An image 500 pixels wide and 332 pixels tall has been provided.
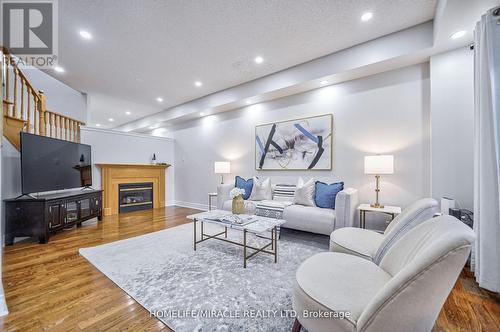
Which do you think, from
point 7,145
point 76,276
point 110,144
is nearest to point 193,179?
point 110,144

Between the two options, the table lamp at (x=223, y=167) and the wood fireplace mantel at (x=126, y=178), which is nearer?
the table lamp at (x=223, y=167)

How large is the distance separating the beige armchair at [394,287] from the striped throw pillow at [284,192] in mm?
2517

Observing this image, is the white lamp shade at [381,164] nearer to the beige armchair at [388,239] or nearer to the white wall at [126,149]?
the beige armchair at [388,239]

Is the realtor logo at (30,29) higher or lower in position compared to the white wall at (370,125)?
higher

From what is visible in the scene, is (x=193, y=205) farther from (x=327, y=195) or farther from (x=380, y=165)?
(x=380, y=165)

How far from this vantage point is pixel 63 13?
2.43m

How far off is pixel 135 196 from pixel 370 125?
5.60 m

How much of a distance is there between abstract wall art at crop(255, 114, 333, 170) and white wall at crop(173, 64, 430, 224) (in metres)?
0.13

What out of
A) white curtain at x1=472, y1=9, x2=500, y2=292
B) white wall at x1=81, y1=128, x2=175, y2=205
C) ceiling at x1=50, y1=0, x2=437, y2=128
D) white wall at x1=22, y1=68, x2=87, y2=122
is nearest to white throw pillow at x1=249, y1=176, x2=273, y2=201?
ceiling at x1=50, y1=0, x2=437, y2=128

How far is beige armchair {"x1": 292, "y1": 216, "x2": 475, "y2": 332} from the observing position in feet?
2.62

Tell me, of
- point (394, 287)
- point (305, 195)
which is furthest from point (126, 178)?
point (394, 287)

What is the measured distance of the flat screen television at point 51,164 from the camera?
10.1 ft

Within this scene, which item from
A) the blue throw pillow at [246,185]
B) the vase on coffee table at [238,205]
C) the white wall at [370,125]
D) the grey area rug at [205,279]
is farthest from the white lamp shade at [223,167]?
the vase on coffee table at [238,205]

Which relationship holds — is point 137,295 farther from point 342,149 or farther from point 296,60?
point 296,60
